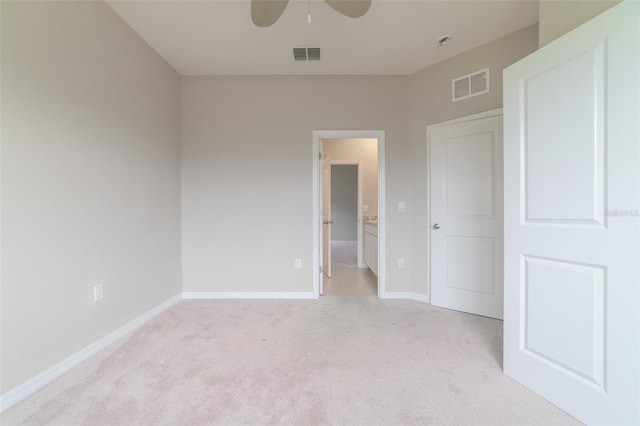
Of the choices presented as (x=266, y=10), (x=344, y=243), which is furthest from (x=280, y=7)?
(x=344, y=243)

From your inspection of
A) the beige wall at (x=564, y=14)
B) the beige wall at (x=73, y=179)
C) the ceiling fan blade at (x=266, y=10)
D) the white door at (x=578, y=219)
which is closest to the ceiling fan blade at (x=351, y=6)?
the ceiling fan blade at (x=266, y=10)

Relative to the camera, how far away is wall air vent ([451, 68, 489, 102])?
2.45m

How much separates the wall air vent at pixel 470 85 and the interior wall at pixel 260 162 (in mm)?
560

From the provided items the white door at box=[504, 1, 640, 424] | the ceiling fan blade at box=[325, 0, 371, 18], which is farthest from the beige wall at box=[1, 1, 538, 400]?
the ceiling fan blade at box=[325, 0, 371, 18]

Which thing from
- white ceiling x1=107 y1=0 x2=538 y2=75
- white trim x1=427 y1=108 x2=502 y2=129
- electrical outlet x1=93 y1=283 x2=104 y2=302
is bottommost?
electrical outlet x1=93 y1=283 x2=104 y2=302

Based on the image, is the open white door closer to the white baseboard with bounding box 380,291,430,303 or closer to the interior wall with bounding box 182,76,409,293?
the interior wall with bounding box 182,76,409,293

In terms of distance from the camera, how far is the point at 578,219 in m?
1.27

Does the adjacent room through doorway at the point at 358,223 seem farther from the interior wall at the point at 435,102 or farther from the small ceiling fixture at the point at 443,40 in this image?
the small ceiling fixture at the point at 443,40

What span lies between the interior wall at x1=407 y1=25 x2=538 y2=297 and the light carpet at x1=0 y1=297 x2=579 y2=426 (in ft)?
2.84

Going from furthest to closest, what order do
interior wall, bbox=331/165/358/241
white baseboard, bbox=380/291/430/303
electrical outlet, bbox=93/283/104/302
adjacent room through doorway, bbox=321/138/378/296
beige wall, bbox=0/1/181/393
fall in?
1. interior wall, bbox=331/165/358/241
2. adjacent room through doorway, bbox=321/138/378/296
3. white baseboard, bbox=380/291/430/303
4. electrical outlet, bbox=93/283/104/302
5. beige wall, bbox=0/1/181/393

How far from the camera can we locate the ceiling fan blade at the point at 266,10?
150 cm

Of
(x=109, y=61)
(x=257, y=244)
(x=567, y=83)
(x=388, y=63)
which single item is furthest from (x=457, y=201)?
(x=109, y=61)

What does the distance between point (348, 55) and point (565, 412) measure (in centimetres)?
309

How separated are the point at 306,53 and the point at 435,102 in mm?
1473
